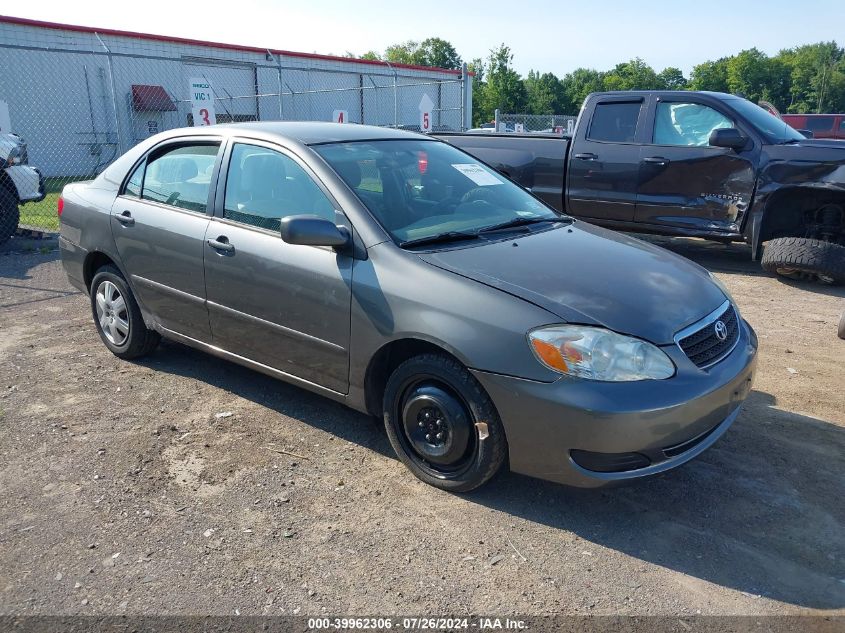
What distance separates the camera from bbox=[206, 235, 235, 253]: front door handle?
13.0 feet

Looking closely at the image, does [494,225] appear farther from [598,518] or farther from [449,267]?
[598,518]

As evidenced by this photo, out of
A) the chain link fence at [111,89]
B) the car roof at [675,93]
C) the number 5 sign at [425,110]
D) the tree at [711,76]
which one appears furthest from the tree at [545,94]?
the car roof at [675,93]

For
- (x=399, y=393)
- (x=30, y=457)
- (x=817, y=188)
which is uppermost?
(x=817, y=188)

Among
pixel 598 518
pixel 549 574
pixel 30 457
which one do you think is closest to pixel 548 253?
pixel 598 518

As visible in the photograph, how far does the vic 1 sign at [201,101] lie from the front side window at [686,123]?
8.43 metres

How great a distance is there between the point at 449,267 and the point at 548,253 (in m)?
0.61

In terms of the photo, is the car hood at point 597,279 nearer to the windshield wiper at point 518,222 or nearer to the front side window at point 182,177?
the windshield wiper at point 518,222

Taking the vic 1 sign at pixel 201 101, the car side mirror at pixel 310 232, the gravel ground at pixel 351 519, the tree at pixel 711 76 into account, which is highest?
the tree at pixel 711 76

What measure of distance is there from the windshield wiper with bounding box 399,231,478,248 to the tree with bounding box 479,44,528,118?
5431 cm

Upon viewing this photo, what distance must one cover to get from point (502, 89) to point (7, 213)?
5145 centimetres

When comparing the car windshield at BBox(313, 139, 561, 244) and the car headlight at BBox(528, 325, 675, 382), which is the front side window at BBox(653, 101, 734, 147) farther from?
the car headlight at BBox(528, 325, 675, 382)

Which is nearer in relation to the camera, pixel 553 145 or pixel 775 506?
pixel 775 506

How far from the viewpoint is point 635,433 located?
281cm

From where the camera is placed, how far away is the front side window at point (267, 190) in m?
3.76
